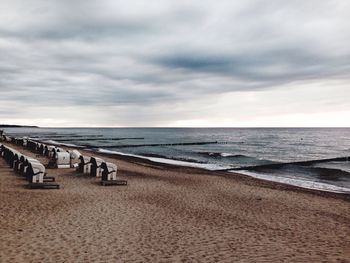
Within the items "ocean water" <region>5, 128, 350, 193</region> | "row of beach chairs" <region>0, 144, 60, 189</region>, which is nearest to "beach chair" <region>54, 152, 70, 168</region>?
"row of beach chairs" <region>0, 144, 60, 189</region>

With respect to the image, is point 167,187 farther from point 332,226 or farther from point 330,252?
point 330,252

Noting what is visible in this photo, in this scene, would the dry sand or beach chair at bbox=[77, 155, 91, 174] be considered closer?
the dry sand

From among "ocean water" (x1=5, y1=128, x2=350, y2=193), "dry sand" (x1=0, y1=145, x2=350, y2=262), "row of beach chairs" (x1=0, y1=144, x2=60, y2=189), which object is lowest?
"ocean water" (x1=5, y1=128, x2=350, y2=193)

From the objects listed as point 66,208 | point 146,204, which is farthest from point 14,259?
point 146,204

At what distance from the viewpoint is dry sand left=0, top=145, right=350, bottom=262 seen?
344 inches

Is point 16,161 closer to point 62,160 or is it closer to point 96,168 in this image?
point 62,160

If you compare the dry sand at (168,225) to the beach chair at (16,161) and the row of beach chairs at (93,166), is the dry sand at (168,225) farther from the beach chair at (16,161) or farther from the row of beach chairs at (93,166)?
the beach chair at (16,161)

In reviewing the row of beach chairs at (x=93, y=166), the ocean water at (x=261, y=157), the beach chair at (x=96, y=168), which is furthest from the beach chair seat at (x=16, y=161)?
the ocean water at (x=261, y=157)

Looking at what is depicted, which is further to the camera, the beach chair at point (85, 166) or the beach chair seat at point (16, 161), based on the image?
the beach chair at point (85, 166)

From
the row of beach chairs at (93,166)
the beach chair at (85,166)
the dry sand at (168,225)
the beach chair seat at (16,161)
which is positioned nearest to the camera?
the dry sand at (168,225)

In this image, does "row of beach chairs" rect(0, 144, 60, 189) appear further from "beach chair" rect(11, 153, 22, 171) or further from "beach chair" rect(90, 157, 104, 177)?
"beach chair" rect(90, 157, 104, 177)

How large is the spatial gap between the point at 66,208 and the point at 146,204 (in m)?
3.25

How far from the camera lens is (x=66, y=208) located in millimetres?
13398

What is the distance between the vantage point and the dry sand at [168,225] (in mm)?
8734
